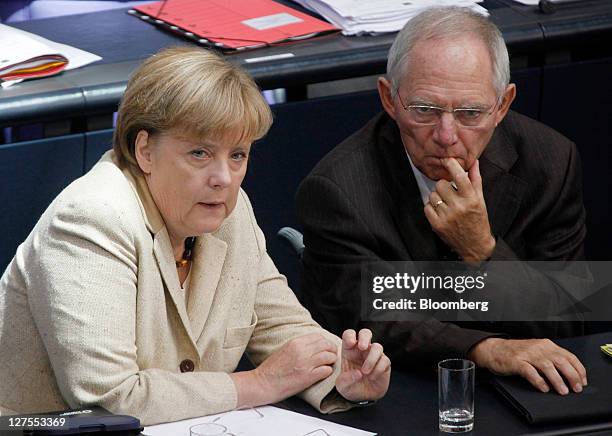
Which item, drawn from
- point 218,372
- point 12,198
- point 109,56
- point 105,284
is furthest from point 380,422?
point 109,56

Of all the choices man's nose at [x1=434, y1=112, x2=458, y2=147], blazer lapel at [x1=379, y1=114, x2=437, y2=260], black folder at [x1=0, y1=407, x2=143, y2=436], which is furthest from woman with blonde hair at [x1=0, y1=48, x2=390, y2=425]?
man's nose at [x1=434, y1=112, x2=458, y2=147]

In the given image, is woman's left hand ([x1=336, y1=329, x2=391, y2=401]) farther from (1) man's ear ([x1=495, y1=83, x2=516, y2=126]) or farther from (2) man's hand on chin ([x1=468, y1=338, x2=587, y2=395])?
(1) man's ear ([x1=495, y1=83, x2=516, y2=126])

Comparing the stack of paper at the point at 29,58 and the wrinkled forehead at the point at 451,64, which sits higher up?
the wrinkled forehead at the point at 451,64

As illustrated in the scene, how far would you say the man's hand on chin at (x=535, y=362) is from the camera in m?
2.40

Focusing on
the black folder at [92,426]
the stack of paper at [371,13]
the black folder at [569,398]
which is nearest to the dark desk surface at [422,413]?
the black folder at [569,398]

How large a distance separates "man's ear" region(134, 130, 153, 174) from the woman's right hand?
443 millimetres

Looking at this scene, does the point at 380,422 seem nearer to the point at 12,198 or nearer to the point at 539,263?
the point at 539,263

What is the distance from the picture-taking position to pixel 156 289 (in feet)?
7.89

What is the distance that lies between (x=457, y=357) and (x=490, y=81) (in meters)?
0.67

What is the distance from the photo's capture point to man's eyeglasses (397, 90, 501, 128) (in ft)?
9.35

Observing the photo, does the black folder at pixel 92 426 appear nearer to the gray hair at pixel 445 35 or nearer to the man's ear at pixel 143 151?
the man's ear at pixel 143 151

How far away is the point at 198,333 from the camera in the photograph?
2510mm

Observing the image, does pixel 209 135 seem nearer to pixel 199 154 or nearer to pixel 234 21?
pixel 199 154

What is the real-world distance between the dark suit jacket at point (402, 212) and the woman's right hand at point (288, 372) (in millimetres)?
262
